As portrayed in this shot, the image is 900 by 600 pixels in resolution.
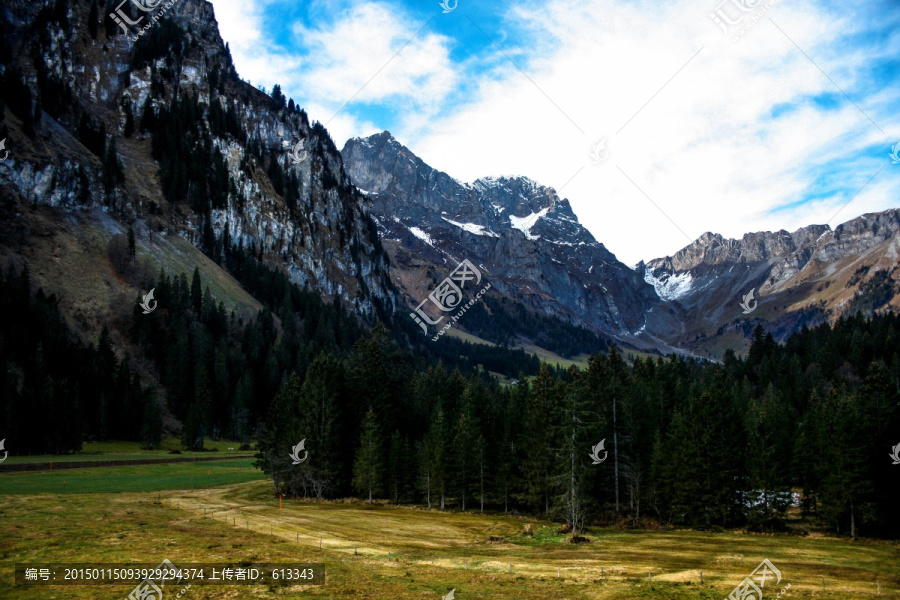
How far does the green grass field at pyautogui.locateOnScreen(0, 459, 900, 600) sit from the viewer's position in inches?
1130

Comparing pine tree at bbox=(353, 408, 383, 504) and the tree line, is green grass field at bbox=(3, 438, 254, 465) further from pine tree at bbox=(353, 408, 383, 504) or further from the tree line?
pine tree at bbox=(353, 408, 383, 504)

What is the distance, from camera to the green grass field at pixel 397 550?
28.7m

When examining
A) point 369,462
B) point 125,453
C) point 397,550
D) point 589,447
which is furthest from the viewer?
point 125,453

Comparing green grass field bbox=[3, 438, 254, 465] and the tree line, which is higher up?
the tree line

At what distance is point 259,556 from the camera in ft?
110

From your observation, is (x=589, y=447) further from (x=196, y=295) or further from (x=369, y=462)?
(x=196, y=295)

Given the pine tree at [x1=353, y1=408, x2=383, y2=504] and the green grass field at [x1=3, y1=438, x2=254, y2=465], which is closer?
the pine tree at [x1=353, y1=408, x2=383, y2=504]

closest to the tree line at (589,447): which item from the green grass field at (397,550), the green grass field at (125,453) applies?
the green grass field at (397,550)

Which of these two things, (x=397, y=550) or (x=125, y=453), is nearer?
→ (x=397, y=550)

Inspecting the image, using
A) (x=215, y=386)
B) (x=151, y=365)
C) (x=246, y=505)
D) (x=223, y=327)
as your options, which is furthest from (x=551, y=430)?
(x=223, y=327)

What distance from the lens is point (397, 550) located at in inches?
1588

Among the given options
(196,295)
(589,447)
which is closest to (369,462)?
(589,447)

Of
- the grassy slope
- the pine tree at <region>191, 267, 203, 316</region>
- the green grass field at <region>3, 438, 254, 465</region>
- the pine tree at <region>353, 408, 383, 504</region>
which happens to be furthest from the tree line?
the pine tree at <region>191, 267, 203, 316</region>

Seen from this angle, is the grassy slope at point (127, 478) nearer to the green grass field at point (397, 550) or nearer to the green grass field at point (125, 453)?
the green grass field at point (397, 550)
